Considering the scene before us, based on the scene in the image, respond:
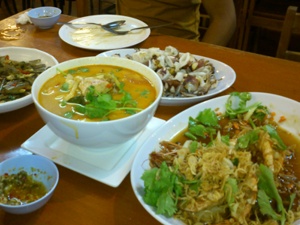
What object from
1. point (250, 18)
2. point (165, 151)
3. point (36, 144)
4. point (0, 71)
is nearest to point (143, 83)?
point (165, 151)

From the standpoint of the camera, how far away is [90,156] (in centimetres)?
97

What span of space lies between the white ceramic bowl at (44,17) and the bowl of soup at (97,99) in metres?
0.88

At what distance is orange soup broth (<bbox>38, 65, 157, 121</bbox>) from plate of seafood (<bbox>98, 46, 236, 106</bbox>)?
0.17 meters

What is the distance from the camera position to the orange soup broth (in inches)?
37.3

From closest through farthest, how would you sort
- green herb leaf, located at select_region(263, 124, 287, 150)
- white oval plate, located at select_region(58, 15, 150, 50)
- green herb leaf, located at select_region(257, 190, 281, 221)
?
1. green herb leaf, located at select_region(257, 190, 281, 221)
2. green herb leaf, located at select_region(263, 124, 287, 150)
3. white oval plate, located at select_region(58, 15, 150, 50)

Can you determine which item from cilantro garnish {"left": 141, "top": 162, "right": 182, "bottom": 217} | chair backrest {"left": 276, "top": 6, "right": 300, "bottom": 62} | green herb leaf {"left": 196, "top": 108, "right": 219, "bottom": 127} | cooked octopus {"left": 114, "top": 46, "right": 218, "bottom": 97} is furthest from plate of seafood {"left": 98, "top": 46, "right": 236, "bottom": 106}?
chair backrest {"left": 276, "top": 6, "right": 300, "bottom": 62}

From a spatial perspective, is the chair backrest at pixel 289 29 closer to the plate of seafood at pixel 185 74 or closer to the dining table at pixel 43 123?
the dining table at pixel 43 123

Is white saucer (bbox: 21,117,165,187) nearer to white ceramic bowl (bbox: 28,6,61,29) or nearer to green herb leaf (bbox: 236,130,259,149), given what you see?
green herb leaf (bbox: 236,130,259,149)

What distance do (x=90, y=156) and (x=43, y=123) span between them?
30 centimetres

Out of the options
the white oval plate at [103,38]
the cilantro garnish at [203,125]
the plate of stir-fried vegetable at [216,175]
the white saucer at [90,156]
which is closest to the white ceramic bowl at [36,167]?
the white saucer at [90,156]

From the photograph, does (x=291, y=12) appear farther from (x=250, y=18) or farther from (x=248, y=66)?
(x=250, y=18)

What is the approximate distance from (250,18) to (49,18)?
2.12 m

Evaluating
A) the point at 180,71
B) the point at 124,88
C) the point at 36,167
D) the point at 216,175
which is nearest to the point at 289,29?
the point at 180,71

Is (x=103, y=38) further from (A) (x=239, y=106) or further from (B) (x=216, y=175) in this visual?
(B) (x=216, y=175)
